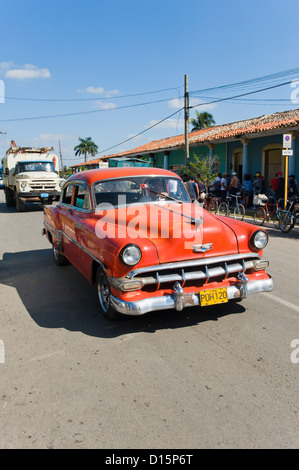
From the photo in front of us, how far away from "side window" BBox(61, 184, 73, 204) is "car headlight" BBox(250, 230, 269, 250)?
9.69ft

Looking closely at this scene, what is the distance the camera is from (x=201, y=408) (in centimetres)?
265

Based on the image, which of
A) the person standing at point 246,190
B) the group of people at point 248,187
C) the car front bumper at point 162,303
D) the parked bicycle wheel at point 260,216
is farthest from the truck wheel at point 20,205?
the car front bumper at point 162,303

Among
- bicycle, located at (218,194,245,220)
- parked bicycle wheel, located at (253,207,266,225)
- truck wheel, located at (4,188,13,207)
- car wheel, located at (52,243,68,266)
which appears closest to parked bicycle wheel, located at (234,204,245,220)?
bicycle, located at (218,194,245,220)

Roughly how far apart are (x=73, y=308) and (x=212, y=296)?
181 cm

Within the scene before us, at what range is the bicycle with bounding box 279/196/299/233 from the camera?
35.1 ft

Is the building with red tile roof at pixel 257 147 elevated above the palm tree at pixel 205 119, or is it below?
below

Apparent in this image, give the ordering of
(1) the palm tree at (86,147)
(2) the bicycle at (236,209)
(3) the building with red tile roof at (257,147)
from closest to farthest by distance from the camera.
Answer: (2) the bicycle at (236,209) < (3) the building with red tile roof at (257,147) < (1) the palm tree at (86,147)

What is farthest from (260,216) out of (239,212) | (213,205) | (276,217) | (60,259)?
(60,259)

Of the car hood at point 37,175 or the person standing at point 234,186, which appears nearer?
the person standing at point 234,186

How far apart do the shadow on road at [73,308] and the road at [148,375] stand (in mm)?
24

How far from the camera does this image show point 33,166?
17.2 m

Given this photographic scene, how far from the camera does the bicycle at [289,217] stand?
10.7 m

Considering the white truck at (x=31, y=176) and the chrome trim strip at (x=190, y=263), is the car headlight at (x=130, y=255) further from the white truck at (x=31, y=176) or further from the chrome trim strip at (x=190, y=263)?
the white truck at (x=31, y=176)
